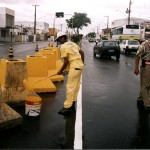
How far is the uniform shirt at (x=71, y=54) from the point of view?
705 cm

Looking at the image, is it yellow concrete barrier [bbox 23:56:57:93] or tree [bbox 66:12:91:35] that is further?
tree [bbox 66:12:91:35]

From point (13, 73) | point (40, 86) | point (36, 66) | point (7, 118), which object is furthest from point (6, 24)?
point (7, 118)

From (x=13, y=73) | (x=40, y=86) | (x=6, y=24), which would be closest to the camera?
(x=13, y=73)

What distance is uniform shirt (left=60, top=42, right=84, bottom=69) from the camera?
7047mm

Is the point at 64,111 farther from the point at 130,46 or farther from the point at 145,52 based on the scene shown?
the point at 130,46

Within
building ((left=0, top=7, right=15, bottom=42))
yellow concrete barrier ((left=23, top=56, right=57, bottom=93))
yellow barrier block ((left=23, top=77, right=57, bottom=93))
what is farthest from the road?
building ((left=0, top=7, right=15, bottom=42))

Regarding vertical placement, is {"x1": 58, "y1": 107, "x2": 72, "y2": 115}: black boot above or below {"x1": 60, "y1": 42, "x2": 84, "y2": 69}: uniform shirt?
below

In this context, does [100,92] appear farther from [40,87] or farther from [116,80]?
[116,80]

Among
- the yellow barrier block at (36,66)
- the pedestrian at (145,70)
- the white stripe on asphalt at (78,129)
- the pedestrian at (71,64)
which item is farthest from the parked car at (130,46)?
the pedestrian at (71,64)

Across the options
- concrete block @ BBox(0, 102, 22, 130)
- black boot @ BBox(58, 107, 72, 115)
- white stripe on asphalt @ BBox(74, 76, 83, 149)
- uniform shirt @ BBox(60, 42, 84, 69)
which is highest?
uniform shirt @ BBox(60, 42, 84, 69)

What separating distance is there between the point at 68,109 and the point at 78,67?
3.16 feet

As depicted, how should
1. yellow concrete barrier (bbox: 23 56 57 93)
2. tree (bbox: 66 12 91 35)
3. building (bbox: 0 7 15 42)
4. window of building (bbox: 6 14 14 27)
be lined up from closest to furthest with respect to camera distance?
1. yellow concrete barrier (bbox: 23 56 57 93)
2. building (bbox: 0 7 15 42)
3. window of building (bbox: 6 14 14 27)
4. tree (bbox: 66 12 91 35)

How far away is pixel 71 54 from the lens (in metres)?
7.08

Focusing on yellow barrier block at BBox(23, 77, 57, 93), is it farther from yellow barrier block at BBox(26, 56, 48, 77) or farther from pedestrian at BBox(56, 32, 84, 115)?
pedestrian at BBox(56, 32, 84, 115)
